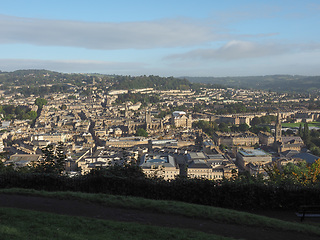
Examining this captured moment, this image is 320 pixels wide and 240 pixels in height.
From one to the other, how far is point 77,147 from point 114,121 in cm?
2339

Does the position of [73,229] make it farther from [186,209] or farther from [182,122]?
A: [182,122]

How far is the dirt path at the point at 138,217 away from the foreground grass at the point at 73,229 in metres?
0.50

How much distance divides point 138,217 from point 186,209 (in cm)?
123

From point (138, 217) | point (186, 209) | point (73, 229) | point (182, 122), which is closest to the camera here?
Answer: point (73, 229)

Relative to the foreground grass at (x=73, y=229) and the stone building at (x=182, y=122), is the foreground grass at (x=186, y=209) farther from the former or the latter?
the stone building at (x=182, y=122)

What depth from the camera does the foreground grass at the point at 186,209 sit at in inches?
303

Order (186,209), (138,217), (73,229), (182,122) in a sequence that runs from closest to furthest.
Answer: (73,229)
(138,217)
(186,209)
(182,122)

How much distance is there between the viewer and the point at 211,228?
7.53 meters

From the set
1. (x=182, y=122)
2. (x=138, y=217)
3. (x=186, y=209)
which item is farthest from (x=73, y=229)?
(x=182, y=122)

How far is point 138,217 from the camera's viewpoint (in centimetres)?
799

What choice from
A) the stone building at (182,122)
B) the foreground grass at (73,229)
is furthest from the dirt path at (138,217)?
the stone building at (182,122)

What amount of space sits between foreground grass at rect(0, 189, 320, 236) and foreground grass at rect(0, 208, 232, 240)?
1108 mm

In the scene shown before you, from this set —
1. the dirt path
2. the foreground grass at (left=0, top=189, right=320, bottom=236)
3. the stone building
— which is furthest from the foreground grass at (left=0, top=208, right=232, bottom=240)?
the stone building

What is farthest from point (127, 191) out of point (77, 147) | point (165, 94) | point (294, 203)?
point (165, 94)
